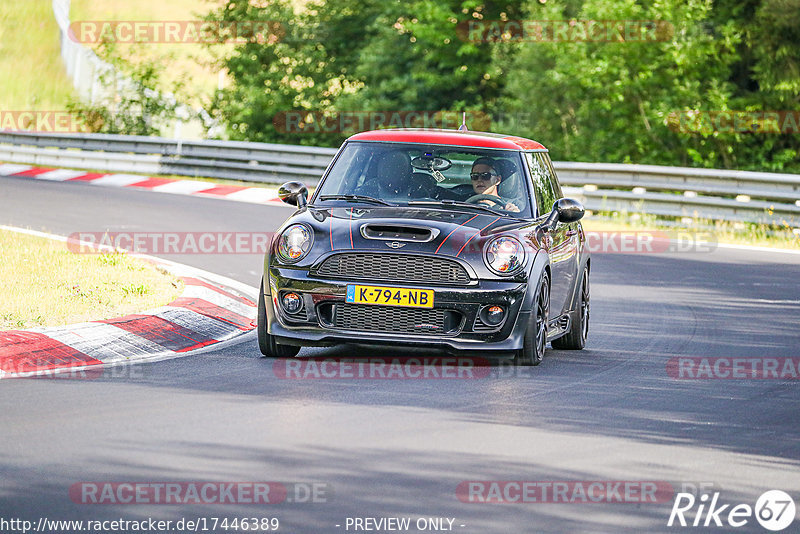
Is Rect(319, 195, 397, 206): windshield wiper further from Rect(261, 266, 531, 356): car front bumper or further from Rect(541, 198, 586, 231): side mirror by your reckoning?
Rect(541, 198, 586, 231): side mirror

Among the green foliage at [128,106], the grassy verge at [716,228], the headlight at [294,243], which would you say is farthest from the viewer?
the green foliage at [128,106]

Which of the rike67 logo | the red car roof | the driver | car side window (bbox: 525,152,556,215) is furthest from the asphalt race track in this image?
the red car roof

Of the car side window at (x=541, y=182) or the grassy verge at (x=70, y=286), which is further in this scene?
the car side window at (x=541, y=182)

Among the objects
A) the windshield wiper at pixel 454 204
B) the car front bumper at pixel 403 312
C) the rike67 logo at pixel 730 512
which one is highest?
the windshield wiper at pixel 454 204

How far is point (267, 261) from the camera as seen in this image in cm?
963

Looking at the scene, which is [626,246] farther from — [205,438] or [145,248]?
[205,438]

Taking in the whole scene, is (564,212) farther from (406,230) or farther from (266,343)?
(266,343)

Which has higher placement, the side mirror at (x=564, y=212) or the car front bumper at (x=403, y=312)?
the side mirror at (x=564, y=212)

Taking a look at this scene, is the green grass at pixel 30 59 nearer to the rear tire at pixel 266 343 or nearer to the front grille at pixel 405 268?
the rear tire at pixel 266 343

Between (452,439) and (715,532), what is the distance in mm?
1819

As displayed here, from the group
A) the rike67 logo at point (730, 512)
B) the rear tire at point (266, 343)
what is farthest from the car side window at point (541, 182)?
the rike67 logo at point (730, 512)

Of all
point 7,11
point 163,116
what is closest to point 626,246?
point 163,116

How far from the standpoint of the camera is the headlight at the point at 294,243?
30.9 feet

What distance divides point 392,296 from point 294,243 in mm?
819
